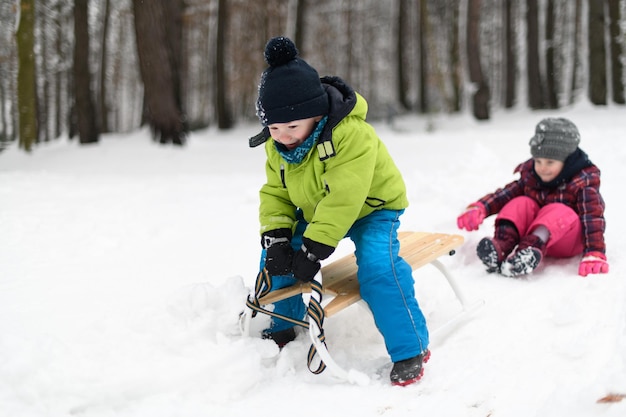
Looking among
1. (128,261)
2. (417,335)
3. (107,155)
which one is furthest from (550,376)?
(107,155)

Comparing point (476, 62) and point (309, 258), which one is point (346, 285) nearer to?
point (309, 258)

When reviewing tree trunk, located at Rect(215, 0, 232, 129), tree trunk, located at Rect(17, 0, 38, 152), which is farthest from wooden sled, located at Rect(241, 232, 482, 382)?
tree trunk, located at Rect(215, 0, 232, 129)

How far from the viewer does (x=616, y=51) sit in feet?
42.1

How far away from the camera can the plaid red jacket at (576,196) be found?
138 inches

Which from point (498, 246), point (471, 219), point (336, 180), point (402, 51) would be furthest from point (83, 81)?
point (336, 180)

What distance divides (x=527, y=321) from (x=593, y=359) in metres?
0.54

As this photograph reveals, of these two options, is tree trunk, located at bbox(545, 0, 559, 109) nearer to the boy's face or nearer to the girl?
the girl

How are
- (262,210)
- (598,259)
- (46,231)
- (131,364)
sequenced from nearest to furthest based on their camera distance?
1. (131,364)
2. (262,210)
3. (598,259)
4. (46,231)

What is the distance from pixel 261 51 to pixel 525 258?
671 inches

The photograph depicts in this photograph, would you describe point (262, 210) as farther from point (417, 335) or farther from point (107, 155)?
point (107, 155)

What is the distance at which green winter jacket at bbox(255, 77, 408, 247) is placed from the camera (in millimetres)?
2434

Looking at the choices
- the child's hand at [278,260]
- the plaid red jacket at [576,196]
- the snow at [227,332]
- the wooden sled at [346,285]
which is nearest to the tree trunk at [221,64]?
the snow at [227,332]

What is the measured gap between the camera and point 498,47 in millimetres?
31359

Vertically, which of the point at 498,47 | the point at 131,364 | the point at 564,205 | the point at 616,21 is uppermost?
the point at 498,47
